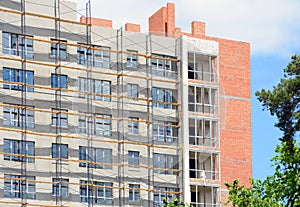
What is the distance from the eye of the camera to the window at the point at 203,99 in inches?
2066

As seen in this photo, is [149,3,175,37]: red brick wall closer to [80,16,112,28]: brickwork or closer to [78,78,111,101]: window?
[80,16,112,28]: brickwork

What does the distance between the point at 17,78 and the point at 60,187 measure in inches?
225

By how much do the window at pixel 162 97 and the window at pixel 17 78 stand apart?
277 inches

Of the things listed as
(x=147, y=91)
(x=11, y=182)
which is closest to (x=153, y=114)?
(x=147, y=91)

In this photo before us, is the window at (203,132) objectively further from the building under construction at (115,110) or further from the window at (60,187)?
the window at (60,187)

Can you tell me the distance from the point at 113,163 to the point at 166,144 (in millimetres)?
3596

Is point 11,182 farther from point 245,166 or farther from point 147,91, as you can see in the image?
point 245,166

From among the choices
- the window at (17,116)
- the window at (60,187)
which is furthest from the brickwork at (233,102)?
the window at (17,116)

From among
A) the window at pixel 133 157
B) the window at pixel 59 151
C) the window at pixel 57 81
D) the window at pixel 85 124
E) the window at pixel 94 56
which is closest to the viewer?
the window at pixel 59 151

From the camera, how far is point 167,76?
52.5m

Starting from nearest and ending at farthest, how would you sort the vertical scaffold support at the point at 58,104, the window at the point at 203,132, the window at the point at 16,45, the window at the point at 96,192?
the vertical scaffold support at the point at 58,104 → the window at the point at 16,45 → the window at the point at 96,192 → the window at the point at 203,132

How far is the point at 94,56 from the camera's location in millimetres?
50406

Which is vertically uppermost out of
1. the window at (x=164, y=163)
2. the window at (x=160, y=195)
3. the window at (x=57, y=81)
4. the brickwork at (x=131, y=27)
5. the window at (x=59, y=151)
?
the brickwork at (x=131, y=27)

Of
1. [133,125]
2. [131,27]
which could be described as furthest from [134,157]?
[131,27]
